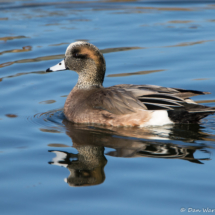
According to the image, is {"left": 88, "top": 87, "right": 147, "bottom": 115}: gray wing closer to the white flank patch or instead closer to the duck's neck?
the white flank patch

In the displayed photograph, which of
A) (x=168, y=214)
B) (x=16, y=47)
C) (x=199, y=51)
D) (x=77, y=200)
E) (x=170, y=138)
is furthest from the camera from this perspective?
(x=16, y=47)

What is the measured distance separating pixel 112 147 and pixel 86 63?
5.86ft

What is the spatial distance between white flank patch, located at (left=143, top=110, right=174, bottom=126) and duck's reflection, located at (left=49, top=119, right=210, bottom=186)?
0.34 feet

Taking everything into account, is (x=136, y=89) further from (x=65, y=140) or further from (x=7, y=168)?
(x=7, y=168)

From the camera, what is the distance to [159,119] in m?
5.48

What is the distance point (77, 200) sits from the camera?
3.71 metres

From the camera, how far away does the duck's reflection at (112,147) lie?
14.1 ft

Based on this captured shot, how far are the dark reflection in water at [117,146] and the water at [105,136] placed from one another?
0.01 m

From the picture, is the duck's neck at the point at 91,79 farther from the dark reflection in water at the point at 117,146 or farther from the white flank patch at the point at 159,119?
the white flank patch at the point at 159,119

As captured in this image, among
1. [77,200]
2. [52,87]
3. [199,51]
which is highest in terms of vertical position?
[199,51]

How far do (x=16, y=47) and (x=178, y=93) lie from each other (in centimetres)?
524

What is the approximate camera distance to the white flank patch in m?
5.45

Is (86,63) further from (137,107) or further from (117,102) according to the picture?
(137,107)

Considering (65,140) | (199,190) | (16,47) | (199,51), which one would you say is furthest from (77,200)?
(16,47)
